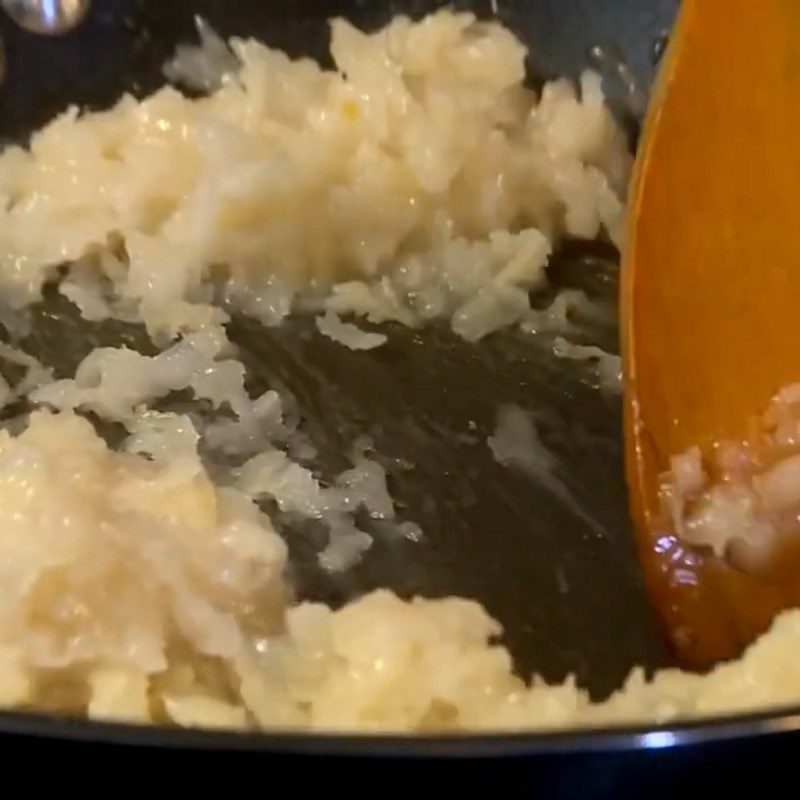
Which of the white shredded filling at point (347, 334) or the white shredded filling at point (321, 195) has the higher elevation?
the white shredded filling at point (321, 195)

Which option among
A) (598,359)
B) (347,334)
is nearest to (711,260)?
(598,359)

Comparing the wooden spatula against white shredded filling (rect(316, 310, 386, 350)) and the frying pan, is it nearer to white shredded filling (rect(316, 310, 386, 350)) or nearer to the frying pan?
the frying pan

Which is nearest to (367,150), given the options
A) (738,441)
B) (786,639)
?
(738,441)

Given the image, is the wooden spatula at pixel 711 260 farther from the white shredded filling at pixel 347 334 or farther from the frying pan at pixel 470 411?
the white shredded filling at pixel 347 334

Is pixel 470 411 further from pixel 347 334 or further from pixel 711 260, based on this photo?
pixel 711 260

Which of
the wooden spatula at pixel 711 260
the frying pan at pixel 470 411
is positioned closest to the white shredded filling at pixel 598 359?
the frying pan at pixel 470 411

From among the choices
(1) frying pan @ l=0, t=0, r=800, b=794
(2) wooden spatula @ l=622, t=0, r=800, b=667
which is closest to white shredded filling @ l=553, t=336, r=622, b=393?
(1) frying pan @ l=0, t=0, r=800, b=794
